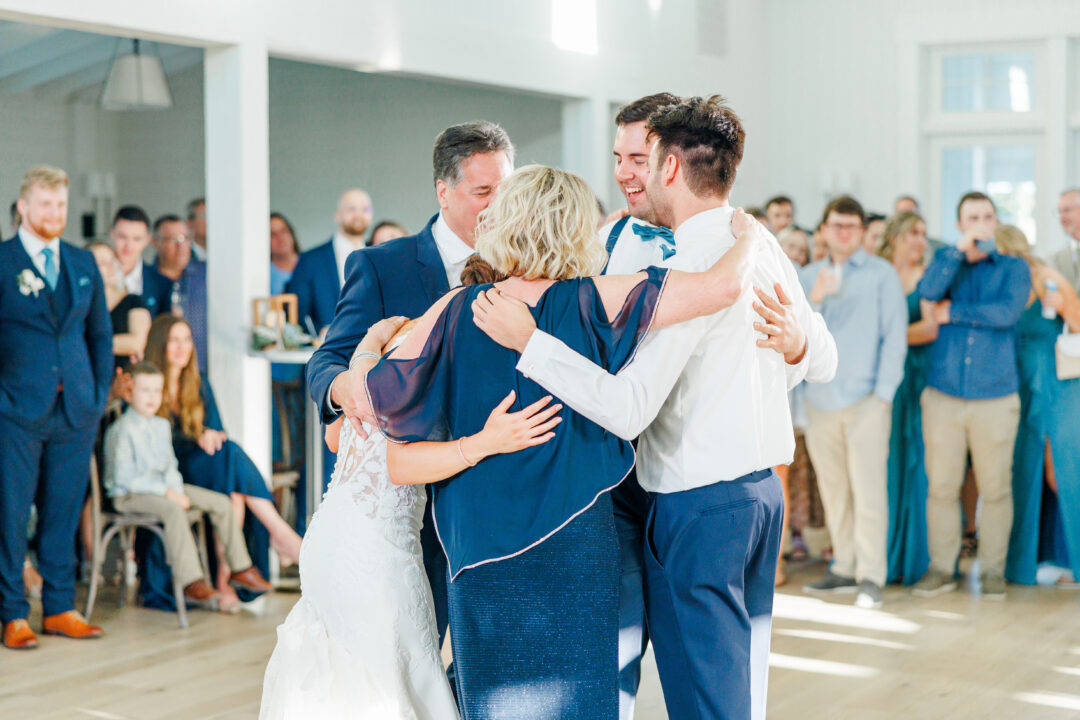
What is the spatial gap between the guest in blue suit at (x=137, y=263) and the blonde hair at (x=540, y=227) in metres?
4.41

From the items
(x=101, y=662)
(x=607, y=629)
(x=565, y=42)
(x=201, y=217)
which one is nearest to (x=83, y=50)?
(x=201, y=217)

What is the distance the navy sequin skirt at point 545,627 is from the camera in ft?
7.29

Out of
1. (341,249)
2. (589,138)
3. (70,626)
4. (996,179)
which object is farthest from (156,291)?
(996,179)

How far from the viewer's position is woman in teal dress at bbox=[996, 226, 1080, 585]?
5559mm

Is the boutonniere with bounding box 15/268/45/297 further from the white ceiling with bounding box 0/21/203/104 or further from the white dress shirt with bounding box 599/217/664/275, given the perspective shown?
the white ceiling with bounding box 0/21/203/104

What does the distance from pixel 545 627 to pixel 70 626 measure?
3.25 metres

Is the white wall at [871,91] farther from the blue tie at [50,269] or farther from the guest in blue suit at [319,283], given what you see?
the blue tie at [50,269]

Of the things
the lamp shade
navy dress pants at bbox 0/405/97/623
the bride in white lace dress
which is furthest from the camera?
the lamp shade

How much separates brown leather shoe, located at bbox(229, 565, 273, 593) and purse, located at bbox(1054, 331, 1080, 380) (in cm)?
360

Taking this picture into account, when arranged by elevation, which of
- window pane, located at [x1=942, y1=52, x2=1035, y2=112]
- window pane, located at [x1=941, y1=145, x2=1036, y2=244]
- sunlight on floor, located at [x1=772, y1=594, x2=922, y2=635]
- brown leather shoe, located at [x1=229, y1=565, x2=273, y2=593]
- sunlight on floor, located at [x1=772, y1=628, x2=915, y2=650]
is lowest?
sunlight on floor, located at [x1=772, y1=594, x2=922, y2=635]

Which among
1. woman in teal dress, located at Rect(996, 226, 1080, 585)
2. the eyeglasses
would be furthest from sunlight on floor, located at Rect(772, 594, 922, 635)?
the eyeglasses

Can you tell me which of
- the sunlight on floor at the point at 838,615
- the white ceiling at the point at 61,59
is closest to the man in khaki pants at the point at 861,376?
the sunlight on floor at the point at 838,615

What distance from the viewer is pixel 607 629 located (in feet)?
7.39

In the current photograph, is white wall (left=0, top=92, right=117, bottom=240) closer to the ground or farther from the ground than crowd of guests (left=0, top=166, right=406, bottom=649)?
farther from the ground
